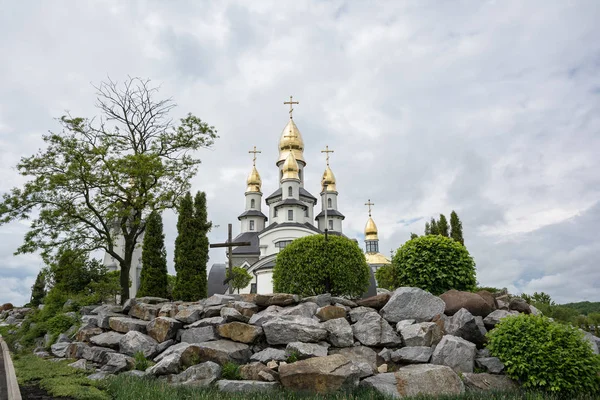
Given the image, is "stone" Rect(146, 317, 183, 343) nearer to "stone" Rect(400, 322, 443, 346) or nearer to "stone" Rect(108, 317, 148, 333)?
"stone" Rect(108, 317, 148, 333)

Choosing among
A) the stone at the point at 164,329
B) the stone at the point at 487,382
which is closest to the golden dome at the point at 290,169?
the stone at the point at 164,329

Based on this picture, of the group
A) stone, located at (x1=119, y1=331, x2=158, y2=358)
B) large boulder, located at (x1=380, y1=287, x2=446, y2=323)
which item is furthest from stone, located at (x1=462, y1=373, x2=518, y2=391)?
stone, located at (x1=119, y1=331, x2=158, y2=358)

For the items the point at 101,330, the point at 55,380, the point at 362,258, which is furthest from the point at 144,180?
the point at 55,380

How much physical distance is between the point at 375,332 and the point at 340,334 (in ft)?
2.52

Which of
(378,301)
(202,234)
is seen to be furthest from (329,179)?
(378,301)

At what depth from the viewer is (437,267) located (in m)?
12.8

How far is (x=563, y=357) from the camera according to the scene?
801 centimetres

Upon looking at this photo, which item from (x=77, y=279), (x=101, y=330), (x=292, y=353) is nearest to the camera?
(x=292, y=353)

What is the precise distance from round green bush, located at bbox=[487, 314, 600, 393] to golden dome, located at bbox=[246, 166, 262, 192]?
40.5 metres

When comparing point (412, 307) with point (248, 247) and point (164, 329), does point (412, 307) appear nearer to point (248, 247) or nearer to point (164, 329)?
point (164, 329)

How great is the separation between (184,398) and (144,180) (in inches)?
447

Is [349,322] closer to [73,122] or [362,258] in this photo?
[362,258]

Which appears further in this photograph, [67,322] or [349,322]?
[67,322]

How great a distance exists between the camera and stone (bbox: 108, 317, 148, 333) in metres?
11.7
